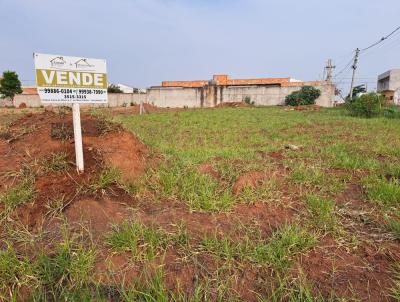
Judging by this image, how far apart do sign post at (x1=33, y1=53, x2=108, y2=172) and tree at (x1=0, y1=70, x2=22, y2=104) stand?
36913 millimetres

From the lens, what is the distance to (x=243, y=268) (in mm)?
1966

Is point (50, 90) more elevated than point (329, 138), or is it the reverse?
point (50, 90)

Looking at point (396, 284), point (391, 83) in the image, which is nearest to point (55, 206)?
point (396, 284)

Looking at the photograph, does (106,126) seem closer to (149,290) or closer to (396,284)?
(149,290)

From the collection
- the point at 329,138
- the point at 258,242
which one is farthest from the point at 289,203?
the point at 329,138

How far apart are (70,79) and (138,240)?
1.84 metres

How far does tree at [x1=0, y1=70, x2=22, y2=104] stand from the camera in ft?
108

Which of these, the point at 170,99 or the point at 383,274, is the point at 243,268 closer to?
the point at 383,274

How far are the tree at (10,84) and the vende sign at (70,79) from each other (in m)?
36.9

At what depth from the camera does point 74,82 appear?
2980mm

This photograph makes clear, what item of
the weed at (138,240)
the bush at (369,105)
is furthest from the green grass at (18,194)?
the bush at (369,105)

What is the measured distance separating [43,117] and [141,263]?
3.62m

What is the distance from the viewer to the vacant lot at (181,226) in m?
1.80

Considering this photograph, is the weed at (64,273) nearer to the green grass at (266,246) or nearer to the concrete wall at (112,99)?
the green grass at (266,246)
